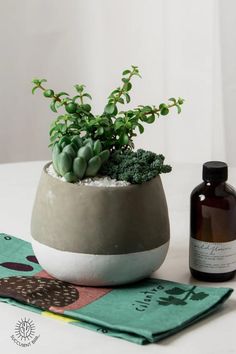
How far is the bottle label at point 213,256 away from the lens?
1.08 m

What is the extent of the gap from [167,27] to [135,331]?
1.47 metres

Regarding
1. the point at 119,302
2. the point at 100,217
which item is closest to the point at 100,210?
the point at 100,217

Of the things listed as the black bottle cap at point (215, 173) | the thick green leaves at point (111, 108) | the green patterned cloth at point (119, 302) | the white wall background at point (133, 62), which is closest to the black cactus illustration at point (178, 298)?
the green patterned cloth at point (119, 302)

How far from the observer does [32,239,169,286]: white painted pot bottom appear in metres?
1.05

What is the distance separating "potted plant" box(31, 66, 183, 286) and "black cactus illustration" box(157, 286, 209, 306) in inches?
1.8

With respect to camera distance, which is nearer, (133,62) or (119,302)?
(119,302)

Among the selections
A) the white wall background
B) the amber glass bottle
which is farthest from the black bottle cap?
the white wall background

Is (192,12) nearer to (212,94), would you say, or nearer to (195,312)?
(212,94)

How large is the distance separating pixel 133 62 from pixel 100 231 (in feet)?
4.69

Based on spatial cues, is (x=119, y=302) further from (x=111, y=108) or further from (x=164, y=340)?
(x=111, y=108)

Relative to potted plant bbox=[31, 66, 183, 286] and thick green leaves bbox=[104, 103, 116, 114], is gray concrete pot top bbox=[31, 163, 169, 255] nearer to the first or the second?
potted plant bbox=[31, 66, 183, 286]

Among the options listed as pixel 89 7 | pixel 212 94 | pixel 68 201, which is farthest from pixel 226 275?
pixel 89 7

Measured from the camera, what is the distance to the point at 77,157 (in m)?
1.04

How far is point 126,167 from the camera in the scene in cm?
106
